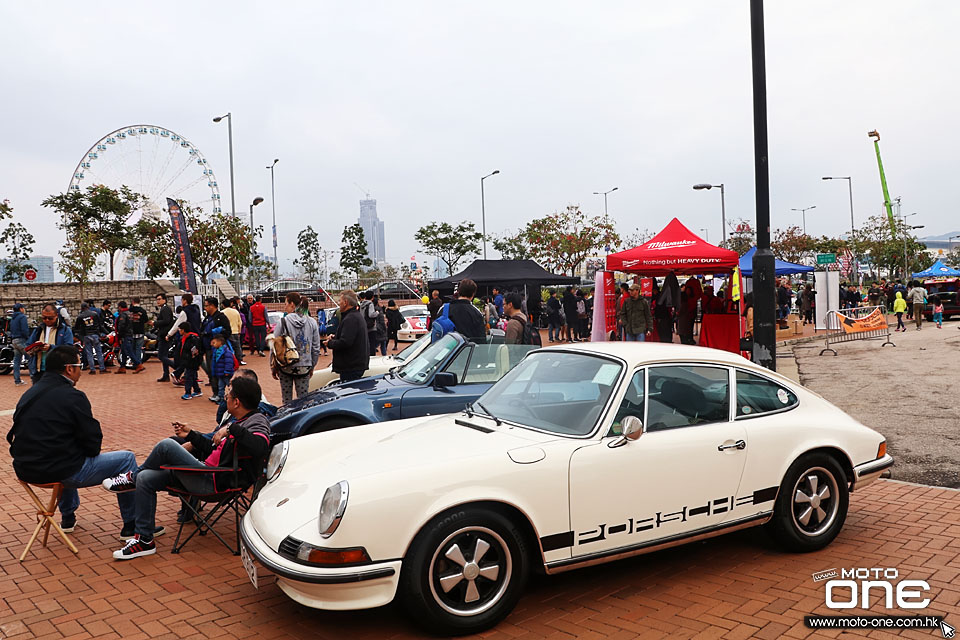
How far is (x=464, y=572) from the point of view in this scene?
11.6 feet

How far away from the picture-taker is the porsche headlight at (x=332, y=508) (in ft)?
11.1

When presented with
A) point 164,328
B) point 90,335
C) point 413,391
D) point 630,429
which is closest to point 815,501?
point 630,429

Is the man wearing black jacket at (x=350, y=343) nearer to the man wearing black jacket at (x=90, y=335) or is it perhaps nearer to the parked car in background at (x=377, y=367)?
the parked car in background at (x=377, y=367)

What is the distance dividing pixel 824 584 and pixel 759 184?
462 centimetres

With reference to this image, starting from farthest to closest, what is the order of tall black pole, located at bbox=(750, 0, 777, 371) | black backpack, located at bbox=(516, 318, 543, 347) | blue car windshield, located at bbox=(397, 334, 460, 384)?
black backpack, located at bbox=(516, 318, 543, 347) → tall black pole, located at bbox=(750, 0, 777, 371) → blue car windshield, located at bbox=(397, 334, 460, 384)

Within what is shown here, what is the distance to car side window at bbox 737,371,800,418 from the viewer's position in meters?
4.55

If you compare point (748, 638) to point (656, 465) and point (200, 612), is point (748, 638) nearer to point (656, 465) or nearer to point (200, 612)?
point (656, 465)

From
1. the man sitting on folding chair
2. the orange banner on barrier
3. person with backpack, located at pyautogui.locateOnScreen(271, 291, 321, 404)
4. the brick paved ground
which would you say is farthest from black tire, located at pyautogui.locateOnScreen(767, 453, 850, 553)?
the orange banner on barrier

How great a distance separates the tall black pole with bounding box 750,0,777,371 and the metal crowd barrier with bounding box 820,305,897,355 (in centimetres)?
1115

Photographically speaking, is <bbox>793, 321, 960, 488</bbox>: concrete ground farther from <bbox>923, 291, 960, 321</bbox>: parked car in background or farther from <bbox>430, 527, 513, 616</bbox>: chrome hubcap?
<bbox>923, 291, 960, 321</bbox>: parked car in background

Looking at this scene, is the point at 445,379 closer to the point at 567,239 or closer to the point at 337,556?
the point at 337,556

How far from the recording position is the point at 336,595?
338 cm

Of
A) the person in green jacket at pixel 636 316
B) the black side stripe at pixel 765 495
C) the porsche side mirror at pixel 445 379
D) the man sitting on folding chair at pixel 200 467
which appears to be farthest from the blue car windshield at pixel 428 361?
the person in green jacket at pixel 636 316

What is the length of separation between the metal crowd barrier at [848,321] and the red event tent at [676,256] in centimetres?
579
